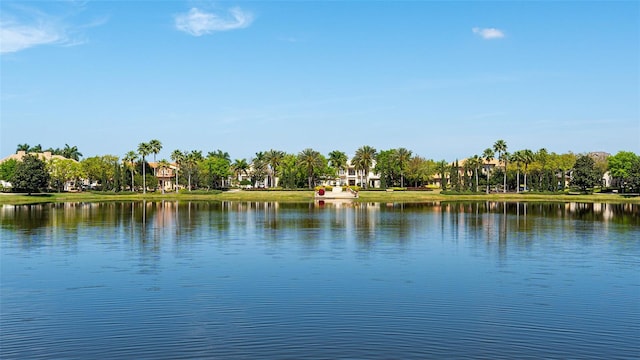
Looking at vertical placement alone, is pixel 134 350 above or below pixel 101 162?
below

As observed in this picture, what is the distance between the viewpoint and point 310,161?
16650 cm

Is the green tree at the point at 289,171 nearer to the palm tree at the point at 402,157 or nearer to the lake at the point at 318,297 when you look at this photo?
the palm tree at the point at 402,157

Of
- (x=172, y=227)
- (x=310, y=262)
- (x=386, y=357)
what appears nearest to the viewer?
(x=386, y=357)

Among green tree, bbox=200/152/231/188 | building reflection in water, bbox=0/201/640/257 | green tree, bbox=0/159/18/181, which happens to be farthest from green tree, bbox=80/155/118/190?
building reflection in water, bbox=0/201/640/257

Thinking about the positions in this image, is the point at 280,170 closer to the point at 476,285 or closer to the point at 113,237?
the point at 113,237

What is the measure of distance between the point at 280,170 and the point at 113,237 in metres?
132

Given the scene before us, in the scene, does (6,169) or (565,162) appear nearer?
(6,169)

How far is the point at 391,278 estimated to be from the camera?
92.3ft

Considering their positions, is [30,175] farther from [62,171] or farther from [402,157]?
[402,157]

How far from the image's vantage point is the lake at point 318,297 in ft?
56.5

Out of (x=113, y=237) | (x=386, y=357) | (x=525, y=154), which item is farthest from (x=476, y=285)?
(x=525, y=154)

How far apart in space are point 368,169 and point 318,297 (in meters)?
153

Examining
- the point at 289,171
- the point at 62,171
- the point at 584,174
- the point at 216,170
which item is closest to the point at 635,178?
the point at 584,174

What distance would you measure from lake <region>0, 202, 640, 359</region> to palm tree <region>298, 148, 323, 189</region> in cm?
11991
